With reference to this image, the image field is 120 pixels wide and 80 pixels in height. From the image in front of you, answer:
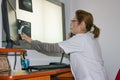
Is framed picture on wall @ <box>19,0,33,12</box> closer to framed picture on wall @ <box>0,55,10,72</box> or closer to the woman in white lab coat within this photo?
the woman in white lab coat

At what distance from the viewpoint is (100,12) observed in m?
3.32

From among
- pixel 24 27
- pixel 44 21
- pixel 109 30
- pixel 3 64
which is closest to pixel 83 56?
pixel 24 27

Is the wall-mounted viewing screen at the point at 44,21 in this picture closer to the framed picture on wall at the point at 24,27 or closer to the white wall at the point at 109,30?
the framed picture on wall at the point at 24,27

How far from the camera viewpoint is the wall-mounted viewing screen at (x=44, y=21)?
8.42 ft

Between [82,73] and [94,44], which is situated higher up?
[94,44]

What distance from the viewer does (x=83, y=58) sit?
2264 mm

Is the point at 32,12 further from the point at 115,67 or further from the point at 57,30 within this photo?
the point at 115,67

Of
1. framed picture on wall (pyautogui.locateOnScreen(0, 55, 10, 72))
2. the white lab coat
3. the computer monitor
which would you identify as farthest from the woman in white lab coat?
framed picture on wall (pyautogui.locateOnScreen(0, 55, 10, 72))

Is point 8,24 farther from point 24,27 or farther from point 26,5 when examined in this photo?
point 26,5

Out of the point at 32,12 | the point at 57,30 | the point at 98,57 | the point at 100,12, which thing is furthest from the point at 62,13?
the point at 98,57

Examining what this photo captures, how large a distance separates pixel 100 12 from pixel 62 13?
0.54 m

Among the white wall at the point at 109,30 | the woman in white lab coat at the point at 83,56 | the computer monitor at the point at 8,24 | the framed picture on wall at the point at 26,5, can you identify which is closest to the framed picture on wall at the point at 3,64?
the computer monitor at the point at 8,24

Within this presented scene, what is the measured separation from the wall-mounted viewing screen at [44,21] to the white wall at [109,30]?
50 centimetres

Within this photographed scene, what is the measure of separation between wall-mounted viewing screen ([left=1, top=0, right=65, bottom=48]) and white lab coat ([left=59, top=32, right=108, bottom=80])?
54cm
